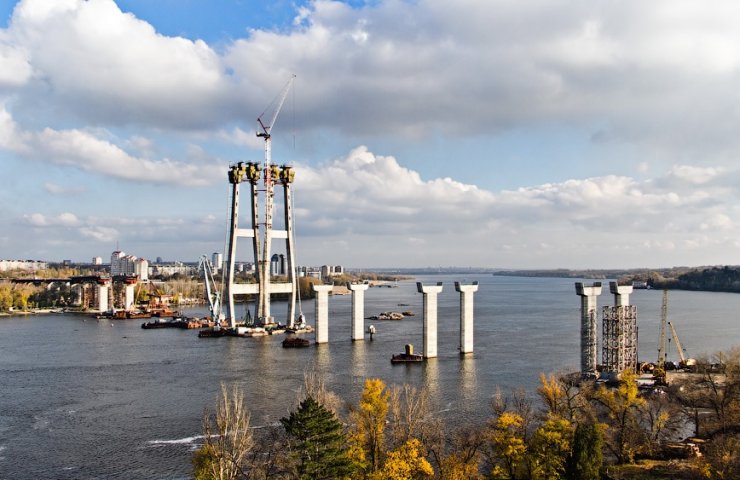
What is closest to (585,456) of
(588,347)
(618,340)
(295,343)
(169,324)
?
(588,347)

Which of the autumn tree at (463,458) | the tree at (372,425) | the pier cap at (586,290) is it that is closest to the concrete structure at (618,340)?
the pier cap at (586,290)

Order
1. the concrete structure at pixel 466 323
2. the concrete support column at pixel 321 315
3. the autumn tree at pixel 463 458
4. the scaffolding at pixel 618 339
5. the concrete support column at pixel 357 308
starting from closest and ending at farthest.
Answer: the autumn tree at pixel 463 458 < the scaffolding at pixel 618 339 < the concrete structure at pixel 466 323 < the concrete support column at pixel 321 315 < the concrete support column at pixel 357 308

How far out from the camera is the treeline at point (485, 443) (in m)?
21.9

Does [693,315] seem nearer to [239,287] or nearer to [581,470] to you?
[239,287]

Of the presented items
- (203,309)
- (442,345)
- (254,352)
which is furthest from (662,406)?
(203,309)

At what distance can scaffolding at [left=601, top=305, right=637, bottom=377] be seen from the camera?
47188mm

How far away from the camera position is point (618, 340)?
155 feet

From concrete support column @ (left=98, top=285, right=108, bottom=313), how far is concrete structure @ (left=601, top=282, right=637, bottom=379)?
103193 mm

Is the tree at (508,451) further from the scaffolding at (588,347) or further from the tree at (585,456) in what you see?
the scaffolding at (588,347)

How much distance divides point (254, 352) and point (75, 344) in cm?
2334

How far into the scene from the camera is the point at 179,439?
3275 cm

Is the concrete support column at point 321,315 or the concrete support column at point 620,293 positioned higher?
the concrete support column at point 620,293

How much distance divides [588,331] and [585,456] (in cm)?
2606

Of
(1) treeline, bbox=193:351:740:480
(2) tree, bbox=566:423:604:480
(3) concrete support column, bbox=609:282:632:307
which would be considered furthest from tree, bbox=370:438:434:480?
(3) concrete support column, bbox=609:282:632:307
